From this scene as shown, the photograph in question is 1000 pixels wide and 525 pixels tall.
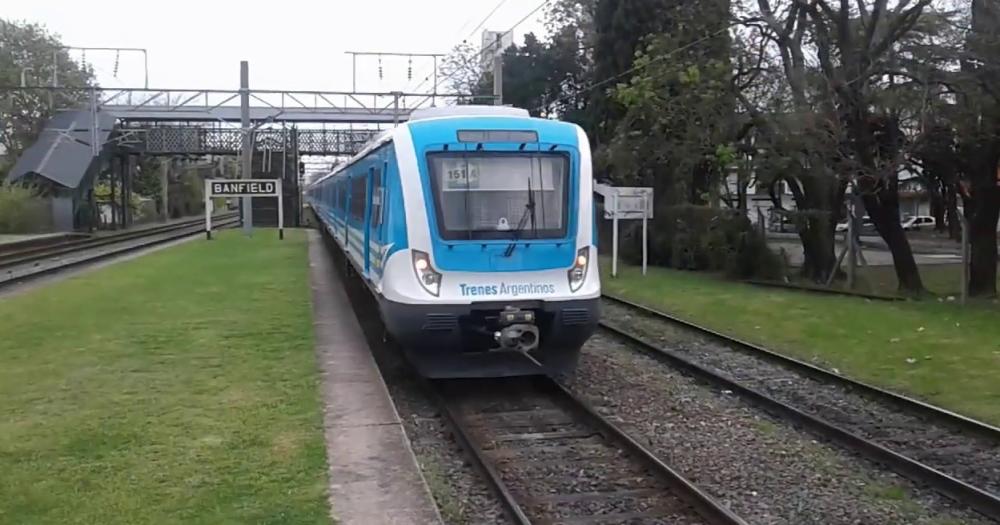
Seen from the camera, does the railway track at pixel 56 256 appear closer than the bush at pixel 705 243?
No

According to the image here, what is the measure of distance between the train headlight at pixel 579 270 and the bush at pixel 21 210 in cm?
3756

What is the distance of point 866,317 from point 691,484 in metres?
9.51

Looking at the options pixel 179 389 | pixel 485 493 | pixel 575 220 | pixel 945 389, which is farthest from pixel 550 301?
pixel 945 389

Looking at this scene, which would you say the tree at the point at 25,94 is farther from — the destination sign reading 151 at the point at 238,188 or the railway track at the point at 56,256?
the destination sign reading 151 at the point at 238,188

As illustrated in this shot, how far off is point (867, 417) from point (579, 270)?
302 cm

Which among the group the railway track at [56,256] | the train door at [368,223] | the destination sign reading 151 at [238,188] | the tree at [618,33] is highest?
the tree at [618,33]

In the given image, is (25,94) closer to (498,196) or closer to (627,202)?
(627,202)

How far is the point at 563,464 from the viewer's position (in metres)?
7.40

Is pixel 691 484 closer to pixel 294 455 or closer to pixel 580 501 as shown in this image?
pixel 580 501

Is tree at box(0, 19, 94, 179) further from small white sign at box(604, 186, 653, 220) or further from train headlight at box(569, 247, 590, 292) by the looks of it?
train headlight at box(569, 247, 590, 292)

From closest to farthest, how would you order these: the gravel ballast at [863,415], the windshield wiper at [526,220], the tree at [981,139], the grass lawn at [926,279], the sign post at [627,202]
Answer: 1. the gravel ballast at [863,415]
2. the windshield wiper at [526,220]
3. the tree at [981,139]
4. the grass lawn at [926,279]
5. the sign post at [627,202]

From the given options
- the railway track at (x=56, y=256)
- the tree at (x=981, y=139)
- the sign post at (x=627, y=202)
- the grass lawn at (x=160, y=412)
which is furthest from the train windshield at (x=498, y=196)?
the railway track at (x=56, y=256)

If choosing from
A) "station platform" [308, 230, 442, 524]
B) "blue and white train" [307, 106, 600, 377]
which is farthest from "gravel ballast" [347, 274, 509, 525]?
"blue and white train" [307, 106, 600, 377]

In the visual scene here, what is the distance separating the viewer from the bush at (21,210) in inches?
1596
